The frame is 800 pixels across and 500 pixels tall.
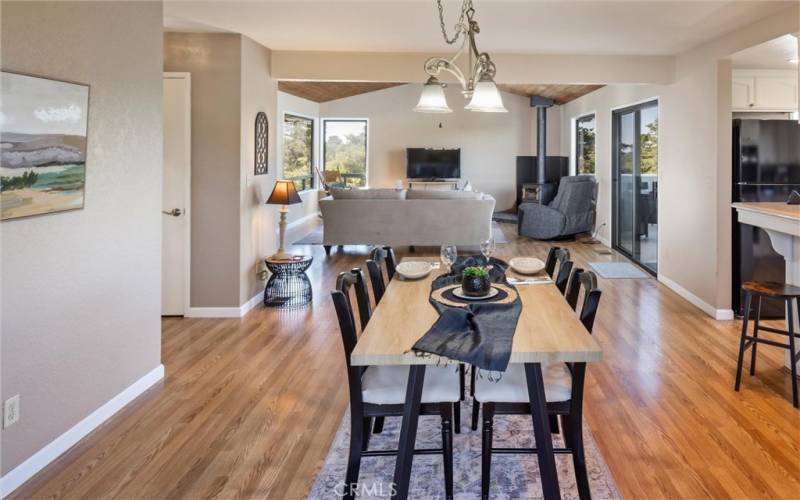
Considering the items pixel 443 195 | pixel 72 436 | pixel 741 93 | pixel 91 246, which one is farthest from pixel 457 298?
pixel 443 195

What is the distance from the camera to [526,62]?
5.11m

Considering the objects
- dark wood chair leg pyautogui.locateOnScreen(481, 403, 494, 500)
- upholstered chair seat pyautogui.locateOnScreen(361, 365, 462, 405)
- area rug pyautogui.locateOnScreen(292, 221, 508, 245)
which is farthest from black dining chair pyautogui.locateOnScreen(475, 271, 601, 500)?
area rug pyautogui.locateOnScreen(292, 221, 508, 245)

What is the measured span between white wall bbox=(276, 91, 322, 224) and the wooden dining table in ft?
27.5

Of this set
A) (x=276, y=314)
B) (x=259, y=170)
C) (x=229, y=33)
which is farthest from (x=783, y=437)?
(x=229, y=33)

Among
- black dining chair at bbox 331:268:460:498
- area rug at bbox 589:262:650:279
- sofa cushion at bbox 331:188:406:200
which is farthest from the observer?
sofa cushion at bbox 331:188:406:200

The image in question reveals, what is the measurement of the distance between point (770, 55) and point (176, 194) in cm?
501

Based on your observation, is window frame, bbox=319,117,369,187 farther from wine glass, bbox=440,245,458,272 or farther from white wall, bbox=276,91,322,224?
wine glass, bbox=440,245,458,272

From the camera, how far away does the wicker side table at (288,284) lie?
4.80 m

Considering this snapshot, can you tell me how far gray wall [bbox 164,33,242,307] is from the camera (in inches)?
171

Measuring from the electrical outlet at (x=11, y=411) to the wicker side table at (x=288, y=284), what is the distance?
108 inches

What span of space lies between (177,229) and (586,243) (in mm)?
6490

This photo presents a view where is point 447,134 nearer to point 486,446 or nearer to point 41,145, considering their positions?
point 41,145

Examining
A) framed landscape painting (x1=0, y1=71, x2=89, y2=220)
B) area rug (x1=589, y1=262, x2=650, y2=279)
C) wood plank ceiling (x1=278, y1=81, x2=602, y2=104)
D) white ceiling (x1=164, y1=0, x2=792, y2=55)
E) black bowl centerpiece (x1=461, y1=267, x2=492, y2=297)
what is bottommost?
area rug (x1=589, y1=262, x2=650, y2=279)

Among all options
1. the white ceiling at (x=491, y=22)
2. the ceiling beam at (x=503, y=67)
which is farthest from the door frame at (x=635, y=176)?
the white ceiling at (x=491, y=22)
